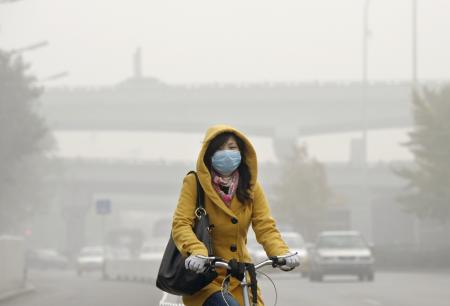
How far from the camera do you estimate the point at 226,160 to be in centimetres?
762

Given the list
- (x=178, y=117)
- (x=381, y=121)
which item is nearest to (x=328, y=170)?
(x=381, y=121)

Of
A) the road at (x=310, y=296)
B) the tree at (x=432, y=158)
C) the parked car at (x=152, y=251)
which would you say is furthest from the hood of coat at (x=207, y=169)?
the tree at (x=432, y=158)

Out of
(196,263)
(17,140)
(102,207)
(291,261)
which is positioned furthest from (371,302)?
(17,140)

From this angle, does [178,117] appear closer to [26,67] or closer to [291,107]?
[291,107]

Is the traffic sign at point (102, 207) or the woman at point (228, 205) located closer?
the woman at point (228, 205)

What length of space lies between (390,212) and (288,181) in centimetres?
1172

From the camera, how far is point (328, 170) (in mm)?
106688

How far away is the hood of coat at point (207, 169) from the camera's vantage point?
7641 mm

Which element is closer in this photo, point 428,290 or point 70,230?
point 428,290

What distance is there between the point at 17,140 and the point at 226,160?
45.5 metres

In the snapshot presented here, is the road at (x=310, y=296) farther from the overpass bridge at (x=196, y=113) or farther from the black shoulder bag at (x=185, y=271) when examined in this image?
the overpass bridge at (x=196, y=113)

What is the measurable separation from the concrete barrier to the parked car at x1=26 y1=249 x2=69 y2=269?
45.8 meters

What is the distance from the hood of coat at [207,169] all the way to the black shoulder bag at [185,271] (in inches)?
3.6

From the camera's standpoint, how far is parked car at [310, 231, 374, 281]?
1515 inches
